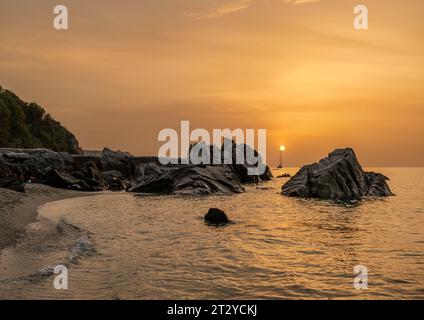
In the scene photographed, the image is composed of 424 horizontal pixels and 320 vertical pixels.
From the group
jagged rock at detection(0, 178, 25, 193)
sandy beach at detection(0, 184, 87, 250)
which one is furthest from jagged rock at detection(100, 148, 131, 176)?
jagged rock at detection(0, 178, 25, 193)

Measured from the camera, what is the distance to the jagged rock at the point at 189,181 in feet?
172

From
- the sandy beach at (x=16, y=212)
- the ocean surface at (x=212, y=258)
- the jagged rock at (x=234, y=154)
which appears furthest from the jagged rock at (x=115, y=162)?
the ocean surface at (x=212, y=258)

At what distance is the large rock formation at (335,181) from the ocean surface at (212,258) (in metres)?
18.2

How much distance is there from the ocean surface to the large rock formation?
59.9ft

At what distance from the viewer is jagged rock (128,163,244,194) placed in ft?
172

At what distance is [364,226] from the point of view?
26688 millimetres

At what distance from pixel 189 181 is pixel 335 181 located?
1794cm

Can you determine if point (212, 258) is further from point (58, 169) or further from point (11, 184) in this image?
point (58, 169)

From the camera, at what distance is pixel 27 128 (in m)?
110

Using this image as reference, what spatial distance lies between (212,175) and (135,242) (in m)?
36.7

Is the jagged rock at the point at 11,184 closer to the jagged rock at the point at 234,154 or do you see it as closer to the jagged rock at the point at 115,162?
the jagged rock at the point at 115,162

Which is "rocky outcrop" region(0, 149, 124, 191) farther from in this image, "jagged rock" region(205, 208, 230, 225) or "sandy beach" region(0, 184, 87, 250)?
"jagged rock" region(205, 208, 230, 225)

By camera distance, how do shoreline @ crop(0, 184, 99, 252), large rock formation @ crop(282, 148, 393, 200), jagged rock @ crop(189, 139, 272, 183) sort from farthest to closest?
jagged rock @ crop(189, 139, 272, 183)
large rock formation @ crop(282, 148, 393, 200)
shoreline @ crop(0, 184, 99, 252)
